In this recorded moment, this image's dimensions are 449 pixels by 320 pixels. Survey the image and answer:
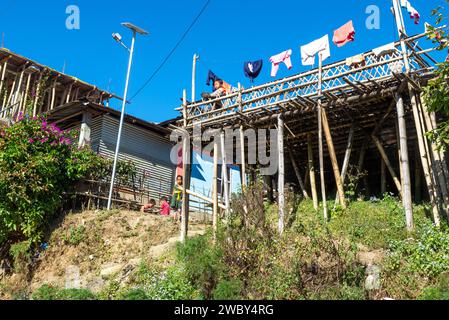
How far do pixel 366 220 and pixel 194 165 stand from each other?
911 centimetres

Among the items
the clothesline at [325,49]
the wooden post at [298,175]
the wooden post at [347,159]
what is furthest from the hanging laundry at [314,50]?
the wooden post at [298,175]

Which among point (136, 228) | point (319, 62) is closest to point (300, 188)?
point (319, 62)

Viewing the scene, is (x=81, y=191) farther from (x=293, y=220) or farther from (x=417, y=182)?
(x=417, y=182)

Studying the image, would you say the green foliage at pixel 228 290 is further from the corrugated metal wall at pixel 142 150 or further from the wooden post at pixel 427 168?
the corrugated metal wall at pixel 142 150

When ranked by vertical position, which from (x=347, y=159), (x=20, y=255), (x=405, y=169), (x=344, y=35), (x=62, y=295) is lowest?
(x=62, y=295)

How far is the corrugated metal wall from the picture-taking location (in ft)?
49.8

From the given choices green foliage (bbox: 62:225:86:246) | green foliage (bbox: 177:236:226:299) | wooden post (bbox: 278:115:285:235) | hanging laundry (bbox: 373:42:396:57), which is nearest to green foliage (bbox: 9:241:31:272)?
green foliage (bbox: 62:225:86:246)

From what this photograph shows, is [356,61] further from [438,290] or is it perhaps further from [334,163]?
[438,290]

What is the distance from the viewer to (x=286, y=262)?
792 centimetres

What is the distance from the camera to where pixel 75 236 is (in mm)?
11180

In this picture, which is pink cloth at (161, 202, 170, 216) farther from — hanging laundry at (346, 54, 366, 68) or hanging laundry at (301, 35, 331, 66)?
hanging laundry at (346, 54, 366, 68)

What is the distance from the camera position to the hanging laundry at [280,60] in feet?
41.8

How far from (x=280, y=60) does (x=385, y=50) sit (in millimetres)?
3293

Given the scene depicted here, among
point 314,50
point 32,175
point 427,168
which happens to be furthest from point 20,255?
point 427,168
